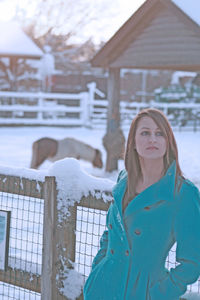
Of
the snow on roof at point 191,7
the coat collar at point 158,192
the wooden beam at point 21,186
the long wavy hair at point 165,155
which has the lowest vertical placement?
the wooden beam at point 21,186

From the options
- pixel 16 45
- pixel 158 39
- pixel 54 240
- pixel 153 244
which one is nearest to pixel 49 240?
pixel 54 240

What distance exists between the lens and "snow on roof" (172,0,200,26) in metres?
9.42

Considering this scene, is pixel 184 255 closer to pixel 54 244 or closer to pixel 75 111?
pixel 54 244

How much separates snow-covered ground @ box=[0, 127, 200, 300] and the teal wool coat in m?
5.87

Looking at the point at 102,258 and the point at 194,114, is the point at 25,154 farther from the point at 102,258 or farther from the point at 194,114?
the point at 194,114

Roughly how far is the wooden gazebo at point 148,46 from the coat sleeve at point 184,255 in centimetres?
751

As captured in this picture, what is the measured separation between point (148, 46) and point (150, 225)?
8.46m

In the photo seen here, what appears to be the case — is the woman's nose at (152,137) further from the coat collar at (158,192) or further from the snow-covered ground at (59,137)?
the snow-covered ground at (59,137)

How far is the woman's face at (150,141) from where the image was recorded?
219cm

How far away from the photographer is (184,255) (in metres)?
2.05

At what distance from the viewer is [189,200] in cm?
208

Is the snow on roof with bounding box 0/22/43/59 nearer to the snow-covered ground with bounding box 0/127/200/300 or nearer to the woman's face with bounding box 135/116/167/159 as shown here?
the snow-covered ground with bounding box 0/127/200/300

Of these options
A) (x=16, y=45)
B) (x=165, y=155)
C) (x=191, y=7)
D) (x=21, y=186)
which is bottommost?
(x=21, y=186)

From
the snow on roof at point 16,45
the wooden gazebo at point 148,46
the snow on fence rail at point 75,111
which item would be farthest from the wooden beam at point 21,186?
the snow on roof at point 16,45
